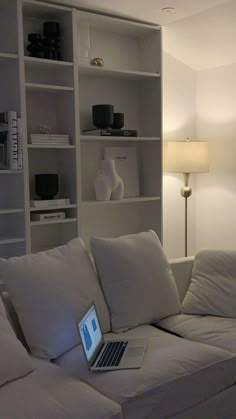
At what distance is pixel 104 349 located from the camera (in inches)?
88.4

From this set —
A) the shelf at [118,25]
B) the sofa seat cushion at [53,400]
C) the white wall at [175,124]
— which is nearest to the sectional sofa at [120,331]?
the sofa seat cushion at [53,400]

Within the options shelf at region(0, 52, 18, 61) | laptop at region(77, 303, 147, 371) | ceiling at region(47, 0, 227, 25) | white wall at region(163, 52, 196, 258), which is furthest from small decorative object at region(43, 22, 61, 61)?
laptop at region(77, 303, 147, 371)

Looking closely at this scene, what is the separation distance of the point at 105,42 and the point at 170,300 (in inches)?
83.6

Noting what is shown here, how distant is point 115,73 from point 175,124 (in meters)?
0.89

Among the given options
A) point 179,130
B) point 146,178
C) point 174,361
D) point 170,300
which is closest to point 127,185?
point 146,178

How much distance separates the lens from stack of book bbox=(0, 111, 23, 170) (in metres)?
3.00

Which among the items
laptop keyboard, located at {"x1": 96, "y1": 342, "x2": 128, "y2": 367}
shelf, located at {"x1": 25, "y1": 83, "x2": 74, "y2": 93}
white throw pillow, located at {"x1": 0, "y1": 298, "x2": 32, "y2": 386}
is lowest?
laptop keyboard, located at {"x1": 96, "y1": 342, "x2": 128, "y2": 367}

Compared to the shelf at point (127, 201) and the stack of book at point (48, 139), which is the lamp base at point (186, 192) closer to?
the shelf at point (127, 201)

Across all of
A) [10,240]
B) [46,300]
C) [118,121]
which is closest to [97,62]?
[118,121]

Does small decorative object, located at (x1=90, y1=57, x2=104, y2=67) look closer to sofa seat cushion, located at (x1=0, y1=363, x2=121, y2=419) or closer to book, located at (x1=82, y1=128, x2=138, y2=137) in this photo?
book, located at (x1=82, y1=128, x2=138, y2=137)

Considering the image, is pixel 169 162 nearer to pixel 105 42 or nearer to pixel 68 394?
pixel 105 42

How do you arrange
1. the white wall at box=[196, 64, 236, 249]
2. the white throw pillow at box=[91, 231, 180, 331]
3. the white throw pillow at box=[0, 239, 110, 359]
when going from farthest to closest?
the white wall at box=[196, 64, 236, 249] < the white throw pillow at box=[91, 231, 180, 331] < the white throw pillow at box=[0, 239, 110, 359]

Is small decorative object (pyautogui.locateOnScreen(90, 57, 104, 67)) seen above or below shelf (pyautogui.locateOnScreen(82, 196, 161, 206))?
above

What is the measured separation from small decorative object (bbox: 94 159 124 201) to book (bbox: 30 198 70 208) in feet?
0.91
